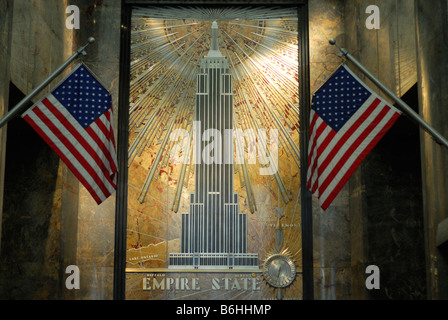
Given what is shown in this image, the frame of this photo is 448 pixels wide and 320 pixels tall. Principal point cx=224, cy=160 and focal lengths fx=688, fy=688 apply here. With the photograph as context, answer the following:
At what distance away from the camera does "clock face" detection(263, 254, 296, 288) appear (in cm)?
1357

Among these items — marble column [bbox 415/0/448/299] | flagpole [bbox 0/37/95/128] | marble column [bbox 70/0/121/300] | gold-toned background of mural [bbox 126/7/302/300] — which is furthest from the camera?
gold-toned background of mural [bbox 126/7/302/300]

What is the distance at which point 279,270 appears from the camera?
13.6 metres

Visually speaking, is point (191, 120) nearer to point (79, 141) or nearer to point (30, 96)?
point (79, 141)

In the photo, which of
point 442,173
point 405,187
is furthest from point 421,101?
point 405,187

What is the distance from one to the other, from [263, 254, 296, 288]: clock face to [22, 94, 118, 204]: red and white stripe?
4549mm

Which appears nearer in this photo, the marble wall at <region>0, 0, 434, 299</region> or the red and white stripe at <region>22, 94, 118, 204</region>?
the red and white stripe at <region>22, 94, 118, 204</region>

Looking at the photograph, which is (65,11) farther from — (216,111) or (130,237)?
(130,237)

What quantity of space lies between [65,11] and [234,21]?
3.53m

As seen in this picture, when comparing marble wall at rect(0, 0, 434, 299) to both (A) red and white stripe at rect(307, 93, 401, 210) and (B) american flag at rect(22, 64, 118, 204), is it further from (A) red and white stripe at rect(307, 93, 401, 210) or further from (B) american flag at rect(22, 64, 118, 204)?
(A) red and white stripe at rect(307, 93, 401, 210)

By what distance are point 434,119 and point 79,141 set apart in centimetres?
510

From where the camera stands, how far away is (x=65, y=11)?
1362 centimetres

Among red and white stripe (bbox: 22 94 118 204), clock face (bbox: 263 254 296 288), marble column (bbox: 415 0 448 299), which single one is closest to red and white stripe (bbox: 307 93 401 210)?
marble column (bbox: 415 0 448 299)
